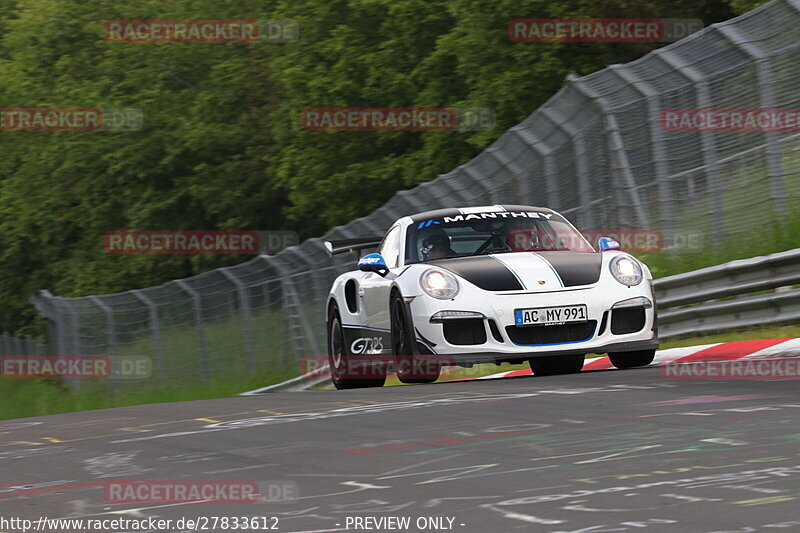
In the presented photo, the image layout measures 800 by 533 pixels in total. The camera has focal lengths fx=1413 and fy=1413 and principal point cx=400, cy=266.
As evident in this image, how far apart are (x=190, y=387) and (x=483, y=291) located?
46.9 feet

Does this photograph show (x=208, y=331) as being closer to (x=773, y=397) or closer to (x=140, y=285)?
(x=773, y=397)

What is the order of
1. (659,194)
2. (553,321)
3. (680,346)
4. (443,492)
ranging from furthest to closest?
(659,194) → (680,346) → (553,321) → (443,492)

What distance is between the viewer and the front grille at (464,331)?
9898 millimetres

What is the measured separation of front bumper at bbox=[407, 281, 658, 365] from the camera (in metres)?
9.81

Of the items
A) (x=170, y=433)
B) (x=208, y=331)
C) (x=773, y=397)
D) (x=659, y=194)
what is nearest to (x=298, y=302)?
(x=208, y=331)

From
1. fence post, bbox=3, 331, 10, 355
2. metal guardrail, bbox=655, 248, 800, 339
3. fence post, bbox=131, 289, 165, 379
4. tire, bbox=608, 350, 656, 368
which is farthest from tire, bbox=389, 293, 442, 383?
fence post, bbox=3, 331, 10, 355

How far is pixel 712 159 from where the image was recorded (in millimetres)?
12922
